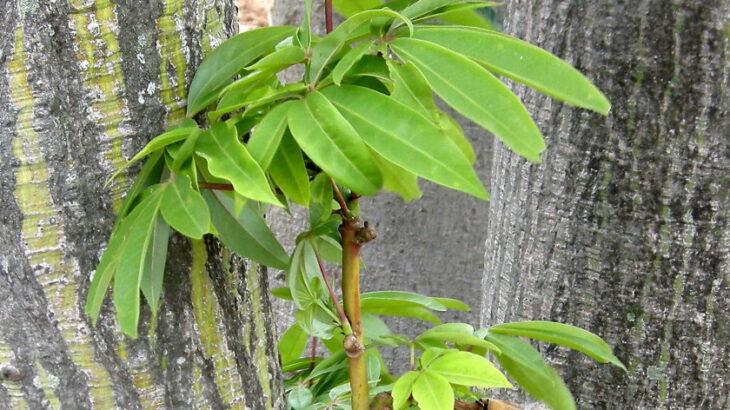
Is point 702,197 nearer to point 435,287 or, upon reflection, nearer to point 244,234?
point 244,234

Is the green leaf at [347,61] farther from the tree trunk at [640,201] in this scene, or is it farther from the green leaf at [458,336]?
the tree trunk at [640,201]

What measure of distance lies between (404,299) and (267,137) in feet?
A: 0.92

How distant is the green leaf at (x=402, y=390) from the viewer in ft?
1.98

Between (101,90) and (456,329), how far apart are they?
35 centimetres

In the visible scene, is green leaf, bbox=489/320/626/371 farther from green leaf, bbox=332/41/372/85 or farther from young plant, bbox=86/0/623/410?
green leaf, bbox=332/41/372/85

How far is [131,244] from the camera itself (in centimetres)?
54

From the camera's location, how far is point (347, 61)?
491 mm

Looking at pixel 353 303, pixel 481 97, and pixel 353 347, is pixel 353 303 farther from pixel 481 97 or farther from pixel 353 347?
pixel 481 97

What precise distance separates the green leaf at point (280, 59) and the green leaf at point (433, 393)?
0.27m

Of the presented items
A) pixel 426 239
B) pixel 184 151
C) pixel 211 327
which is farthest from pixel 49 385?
pixel 426 239

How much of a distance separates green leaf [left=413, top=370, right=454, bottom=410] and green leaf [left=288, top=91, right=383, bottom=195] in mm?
188

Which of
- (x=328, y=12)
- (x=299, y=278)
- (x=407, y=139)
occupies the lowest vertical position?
(x=299, y=278)

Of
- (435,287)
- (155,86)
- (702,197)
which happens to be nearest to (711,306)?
(702,197)

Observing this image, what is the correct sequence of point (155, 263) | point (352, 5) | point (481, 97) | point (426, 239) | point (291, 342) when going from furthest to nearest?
point (426, 239)
point (291, 342)
point (352, 5)
point (155, 263)
point (481, 97)
